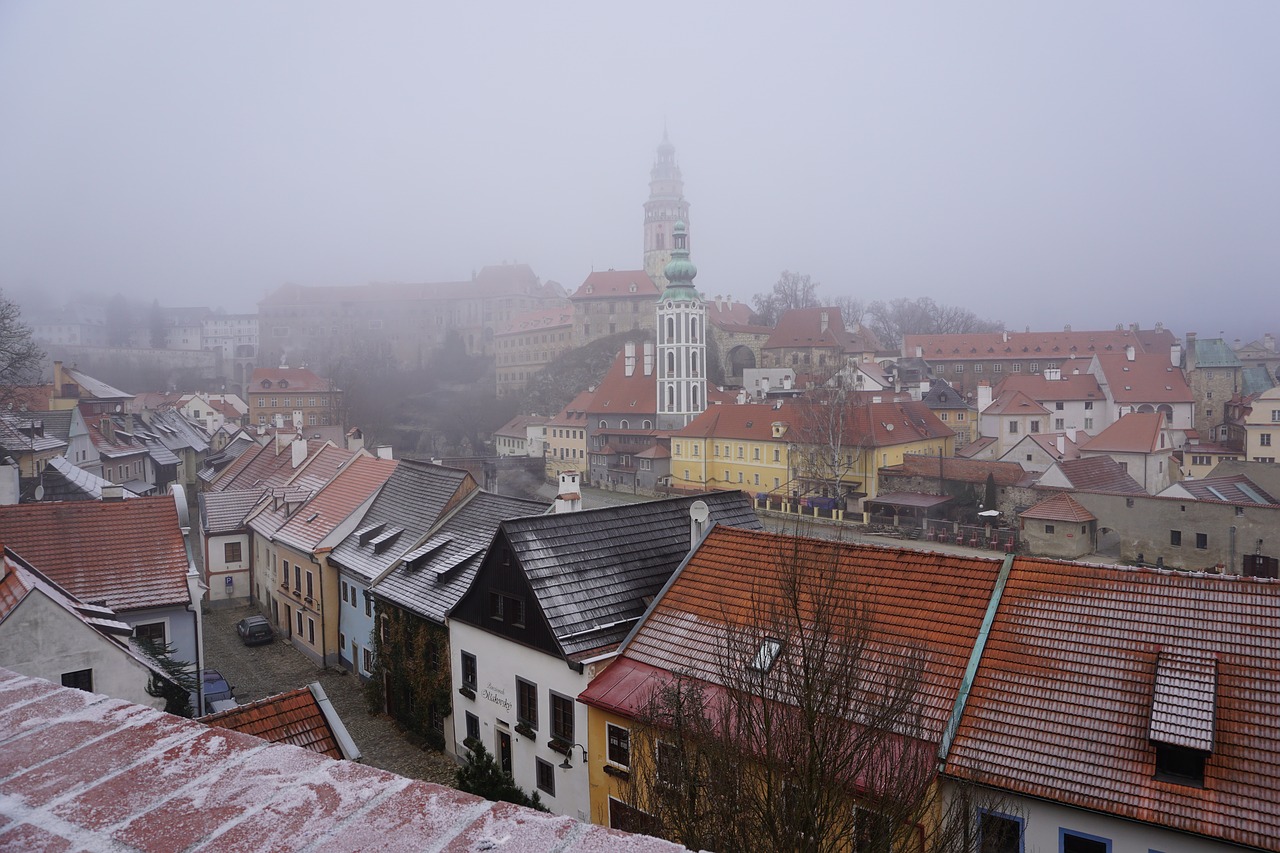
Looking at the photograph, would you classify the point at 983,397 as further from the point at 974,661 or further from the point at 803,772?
the point at 803,772

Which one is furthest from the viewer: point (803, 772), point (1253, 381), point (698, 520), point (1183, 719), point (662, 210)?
point (662, 210)

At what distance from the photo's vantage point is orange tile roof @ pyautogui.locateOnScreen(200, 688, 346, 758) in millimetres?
9852

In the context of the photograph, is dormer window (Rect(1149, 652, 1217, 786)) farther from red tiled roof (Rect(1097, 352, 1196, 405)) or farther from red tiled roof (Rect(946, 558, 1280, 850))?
red tiled roof (Rect(1097, 352, 1196, 405))

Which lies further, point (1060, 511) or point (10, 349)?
point (1060, 511)

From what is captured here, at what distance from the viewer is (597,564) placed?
16406 mm

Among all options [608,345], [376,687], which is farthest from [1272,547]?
[608,345]

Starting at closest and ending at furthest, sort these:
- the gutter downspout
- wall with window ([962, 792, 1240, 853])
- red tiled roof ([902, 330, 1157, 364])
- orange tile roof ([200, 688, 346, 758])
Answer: wall with window ([962, 792, 1240, 853]), orange tile roof ([200, 688, 346, 758]), the gutter downspout, red tiled roof ([902, 330, 1157, 364])

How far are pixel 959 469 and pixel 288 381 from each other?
2593 inches

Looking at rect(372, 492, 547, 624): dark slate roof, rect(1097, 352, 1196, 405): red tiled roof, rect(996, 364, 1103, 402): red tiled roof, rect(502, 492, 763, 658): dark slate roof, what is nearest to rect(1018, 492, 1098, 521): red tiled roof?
rect(502, 492, 763, 658): dark slate roof

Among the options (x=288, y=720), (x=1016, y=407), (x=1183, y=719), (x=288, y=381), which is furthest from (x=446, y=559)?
(x=288, y=381)

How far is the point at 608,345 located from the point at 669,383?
2659 cm

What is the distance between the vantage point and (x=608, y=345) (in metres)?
99.5

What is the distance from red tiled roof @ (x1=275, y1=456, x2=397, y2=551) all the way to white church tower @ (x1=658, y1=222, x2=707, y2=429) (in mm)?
45688


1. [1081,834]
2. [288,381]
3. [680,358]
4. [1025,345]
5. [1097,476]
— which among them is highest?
[1025,345]
